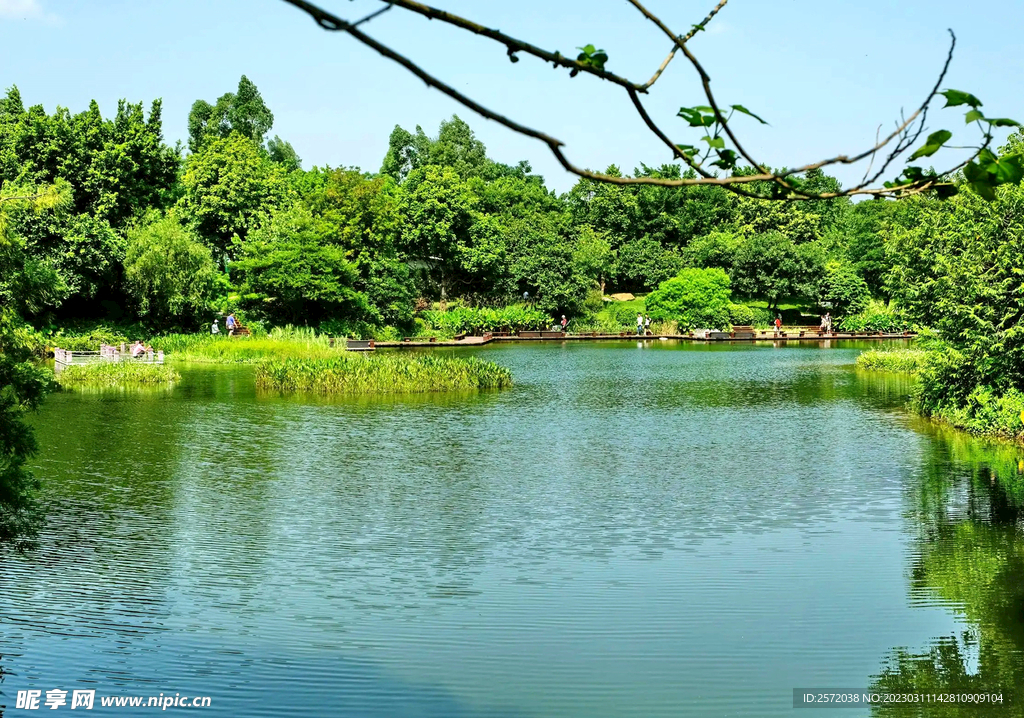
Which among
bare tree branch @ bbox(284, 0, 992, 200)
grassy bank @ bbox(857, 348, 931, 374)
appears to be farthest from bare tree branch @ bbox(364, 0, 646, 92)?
grassy bank @ bbox(857, 348, 931, 374)

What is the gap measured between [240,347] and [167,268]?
21.4 feet

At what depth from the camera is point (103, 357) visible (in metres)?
32.9

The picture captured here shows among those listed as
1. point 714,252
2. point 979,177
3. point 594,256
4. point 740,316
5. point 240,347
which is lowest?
point 240,347

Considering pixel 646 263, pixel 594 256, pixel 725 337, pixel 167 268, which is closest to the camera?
pixel 167 268

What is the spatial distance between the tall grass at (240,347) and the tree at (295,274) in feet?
14.1

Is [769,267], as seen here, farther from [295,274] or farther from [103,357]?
[103,357]

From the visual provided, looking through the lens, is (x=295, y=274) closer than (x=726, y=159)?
No

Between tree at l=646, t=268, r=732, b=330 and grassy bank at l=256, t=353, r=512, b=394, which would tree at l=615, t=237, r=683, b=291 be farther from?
grassy bank at l=256, t=353, r=512, b=394

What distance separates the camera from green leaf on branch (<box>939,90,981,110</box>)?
2159 mm

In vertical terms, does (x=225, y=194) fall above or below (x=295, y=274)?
above

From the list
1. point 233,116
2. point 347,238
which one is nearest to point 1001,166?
point 347,238

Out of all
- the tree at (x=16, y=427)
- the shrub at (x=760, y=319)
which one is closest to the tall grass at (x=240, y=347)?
the tree at (x=16, y=427)

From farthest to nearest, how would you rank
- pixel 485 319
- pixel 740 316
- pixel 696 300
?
1. pixel 740 316
2. pixel 696 300
3. pixel 485 319

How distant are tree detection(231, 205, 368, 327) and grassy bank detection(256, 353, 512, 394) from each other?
15891 millimetres
